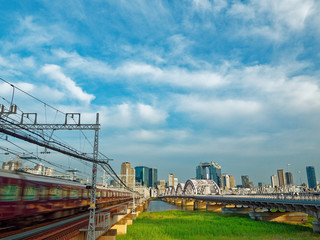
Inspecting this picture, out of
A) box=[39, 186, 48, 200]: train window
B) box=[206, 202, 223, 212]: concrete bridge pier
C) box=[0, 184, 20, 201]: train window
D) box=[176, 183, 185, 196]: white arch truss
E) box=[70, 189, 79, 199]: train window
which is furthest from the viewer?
box=[176, 183, 185, 196]: white arch truss

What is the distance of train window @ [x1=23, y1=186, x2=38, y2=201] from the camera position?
1725 cm

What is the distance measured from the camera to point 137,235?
111ft

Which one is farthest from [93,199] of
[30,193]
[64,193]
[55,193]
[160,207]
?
[160,207]

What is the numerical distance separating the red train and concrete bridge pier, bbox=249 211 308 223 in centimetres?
3533

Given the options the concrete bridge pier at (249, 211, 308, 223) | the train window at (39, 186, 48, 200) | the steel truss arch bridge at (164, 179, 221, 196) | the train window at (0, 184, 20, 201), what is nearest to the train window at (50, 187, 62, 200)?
the train window at (39, 186, 48, 200)

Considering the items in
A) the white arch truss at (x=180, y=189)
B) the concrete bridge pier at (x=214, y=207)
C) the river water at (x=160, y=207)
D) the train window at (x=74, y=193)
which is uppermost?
the train window at (x=74, y=193)

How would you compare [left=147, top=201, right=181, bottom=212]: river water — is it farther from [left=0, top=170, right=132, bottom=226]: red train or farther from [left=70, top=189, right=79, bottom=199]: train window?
[left=0, top=170, right=132, bottom=226]: red train

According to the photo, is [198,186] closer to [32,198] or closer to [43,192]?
[43,192]

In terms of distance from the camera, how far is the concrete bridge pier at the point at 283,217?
4353 centimetres

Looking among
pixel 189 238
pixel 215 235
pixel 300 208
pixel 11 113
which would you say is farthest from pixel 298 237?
pixel 11 113

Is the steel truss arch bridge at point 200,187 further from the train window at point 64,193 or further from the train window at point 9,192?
the train window at point 9,192

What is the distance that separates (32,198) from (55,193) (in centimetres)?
374

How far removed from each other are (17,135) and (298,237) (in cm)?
3168

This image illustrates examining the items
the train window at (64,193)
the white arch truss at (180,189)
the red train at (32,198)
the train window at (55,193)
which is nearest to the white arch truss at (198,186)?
the white arch truss at (180,189)
